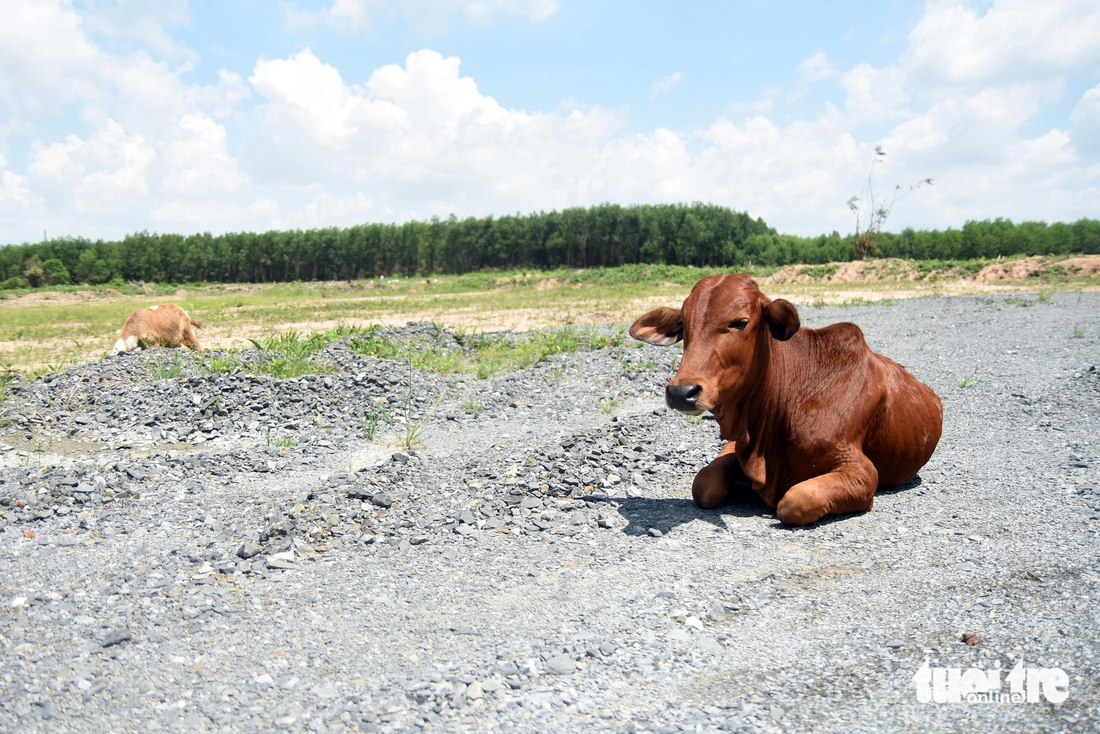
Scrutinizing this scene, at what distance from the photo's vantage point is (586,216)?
69.2m

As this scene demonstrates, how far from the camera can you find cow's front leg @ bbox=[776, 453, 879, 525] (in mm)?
4309

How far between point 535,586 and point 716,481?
163 cm

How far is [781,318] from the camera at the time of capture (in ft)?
14.5

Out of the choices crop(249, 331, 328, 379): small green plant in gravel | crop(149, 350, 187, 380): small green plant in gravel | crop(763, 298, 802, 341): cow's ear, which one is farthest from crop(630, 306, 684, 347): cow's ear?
crop(149, 350, 187, 380): small green plant in gravel

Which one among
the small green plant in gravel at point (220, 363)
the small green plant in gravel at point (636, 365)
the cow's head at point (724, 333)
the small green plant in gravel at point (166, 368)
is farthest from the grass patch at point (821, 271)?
the cow's head at point (724, 333)

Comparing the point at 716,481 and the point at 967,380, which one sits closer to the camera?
the point at 716,481

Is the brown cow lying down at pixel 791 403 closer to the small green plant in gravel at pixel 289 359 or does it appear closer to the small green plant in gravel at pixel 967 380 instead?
the small green plant in gravel at pixel 967 380

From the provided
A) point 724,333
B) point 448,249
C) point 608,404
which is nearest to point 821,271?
point 608,404

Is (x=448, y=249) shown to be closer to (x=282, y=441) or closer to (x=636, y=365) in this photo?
(x=636, y=365)

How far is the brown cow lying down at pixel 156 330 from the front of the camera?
13758 millimetres

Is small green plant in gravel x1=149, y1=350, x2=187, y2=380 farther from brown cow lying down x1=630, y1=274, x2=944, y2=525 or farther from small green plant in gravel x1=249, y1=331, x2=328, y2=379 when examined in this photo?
brown cow lying down x1=630, y1=274, x2=944, y2=525

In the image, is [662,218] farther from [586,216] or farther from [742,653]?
[742,653]

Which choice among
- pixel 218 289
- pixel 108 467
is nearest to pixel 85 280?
pixel 218 289

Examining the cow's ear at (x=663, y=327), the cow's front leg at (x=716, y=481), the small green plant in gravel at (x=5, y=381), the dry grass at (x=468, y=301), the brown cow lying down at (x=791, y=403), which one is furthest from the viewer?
the dry grass at (x=468, y=301)
